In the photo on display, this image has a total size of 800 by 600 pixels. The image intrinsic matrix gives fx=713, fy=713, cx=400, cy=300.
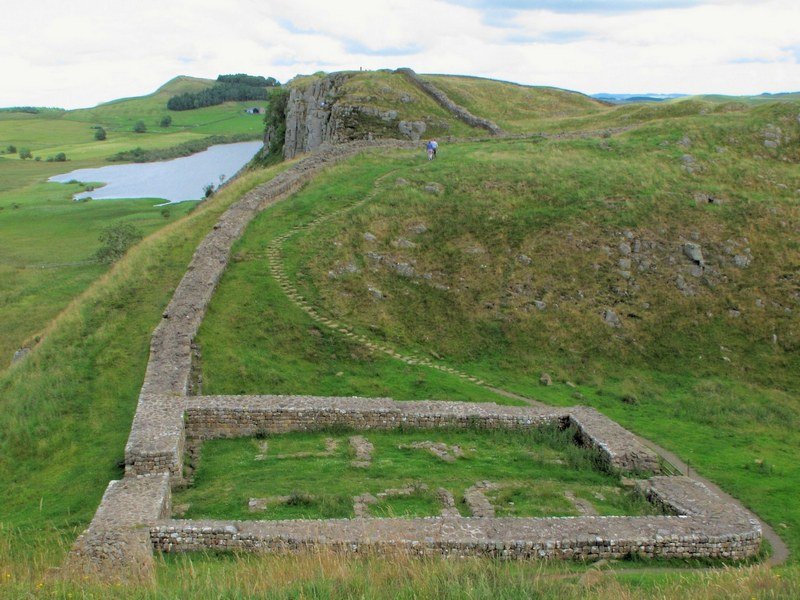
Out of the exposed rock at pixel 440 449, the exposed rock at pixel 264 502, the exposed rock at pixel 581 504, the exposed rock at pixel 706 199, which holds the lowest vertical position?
the exposed rock at pixel 581 504

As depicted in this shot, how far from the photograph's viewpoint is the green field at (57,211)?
41.9 meters

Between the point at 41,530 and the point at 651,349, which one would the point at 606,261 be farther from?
the point at 41,530

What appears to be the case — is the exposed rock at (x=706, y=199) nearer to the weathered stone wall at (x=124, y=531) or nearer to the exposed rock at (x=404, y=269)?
the exposed rock at (x=404, y=269)

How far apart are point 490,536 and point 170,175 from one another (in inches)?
4405

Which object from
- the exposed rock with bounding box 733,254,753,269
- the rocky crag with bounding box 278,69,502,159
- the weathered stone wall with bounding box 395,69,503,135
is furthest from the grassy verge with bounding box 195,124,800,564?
the weathered stone wall with bounding box 395,69,503,135

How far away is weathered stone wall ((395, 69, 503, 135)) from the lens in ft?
173

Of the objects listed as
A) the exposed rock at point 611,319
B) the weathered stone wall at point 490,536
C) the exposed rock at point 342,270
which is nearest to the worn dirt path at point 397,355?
the weathered stone wall at point 490,536

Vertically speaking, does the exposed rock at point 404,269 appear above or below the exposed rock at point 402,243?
below

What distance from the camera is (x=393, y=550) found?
12000mm

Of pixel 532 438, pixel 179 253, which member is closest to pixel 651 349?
pixel 532 438

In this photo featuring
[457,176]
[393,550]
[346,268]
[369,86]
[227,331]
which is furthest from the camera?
[369,86]

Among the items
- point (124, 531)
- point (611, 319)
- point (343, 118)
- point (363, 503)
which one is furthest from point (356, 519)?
point (343, 118)

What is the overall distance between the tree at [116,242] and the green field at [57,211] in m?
1.04

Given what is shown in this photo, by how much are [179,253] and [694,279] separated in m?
21.6
